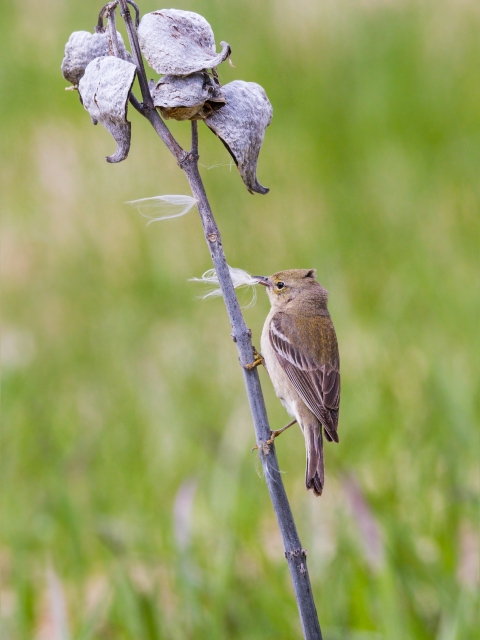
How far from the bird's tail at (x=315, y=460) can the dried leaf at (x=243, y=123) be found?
527 millimetres

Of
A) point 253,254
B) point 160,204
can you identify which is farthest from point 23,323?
point 160,204

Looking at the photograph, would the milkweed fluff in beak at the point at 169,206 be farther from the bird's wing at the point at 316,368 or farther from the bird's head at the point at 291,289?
the bird's head at the point at 291,289

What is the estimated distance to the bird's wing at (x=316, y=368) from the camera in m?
1.88

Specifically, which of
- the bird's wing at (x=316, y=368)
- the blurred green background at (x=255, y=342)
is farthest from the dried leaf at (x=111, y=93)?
the bird's wing at (x=316, y=368)

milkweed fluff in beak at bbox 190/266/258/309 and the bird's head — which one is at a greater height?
milkweed fluff in beak at bbox 190/266/258/309

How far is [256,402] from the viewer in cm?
105

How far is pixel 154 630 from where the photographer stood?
245 centimetres

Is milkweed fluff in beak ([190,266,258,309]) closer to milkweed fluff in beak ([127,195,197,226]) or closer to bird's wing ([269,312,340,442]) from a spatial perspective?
milkweed fluff in beak ([127,195,197,226])

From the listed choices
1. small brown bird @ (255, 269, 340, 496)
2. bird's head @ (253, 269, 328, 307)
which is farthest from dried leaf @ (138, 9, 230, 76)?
bird's head @ (253, 269, 328, 307)

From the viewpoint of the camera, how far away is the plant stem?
3.30 feet

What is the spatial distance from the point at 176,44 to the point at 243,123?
0.13 metres

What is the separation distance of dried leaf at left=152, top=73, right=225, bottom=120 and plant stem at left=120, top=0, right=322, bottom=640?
0.02m

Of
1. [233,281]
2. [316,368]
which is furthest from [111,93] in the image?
[316,368]

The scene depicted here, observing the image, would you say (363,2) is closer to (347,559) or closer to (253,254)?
(253,254)
